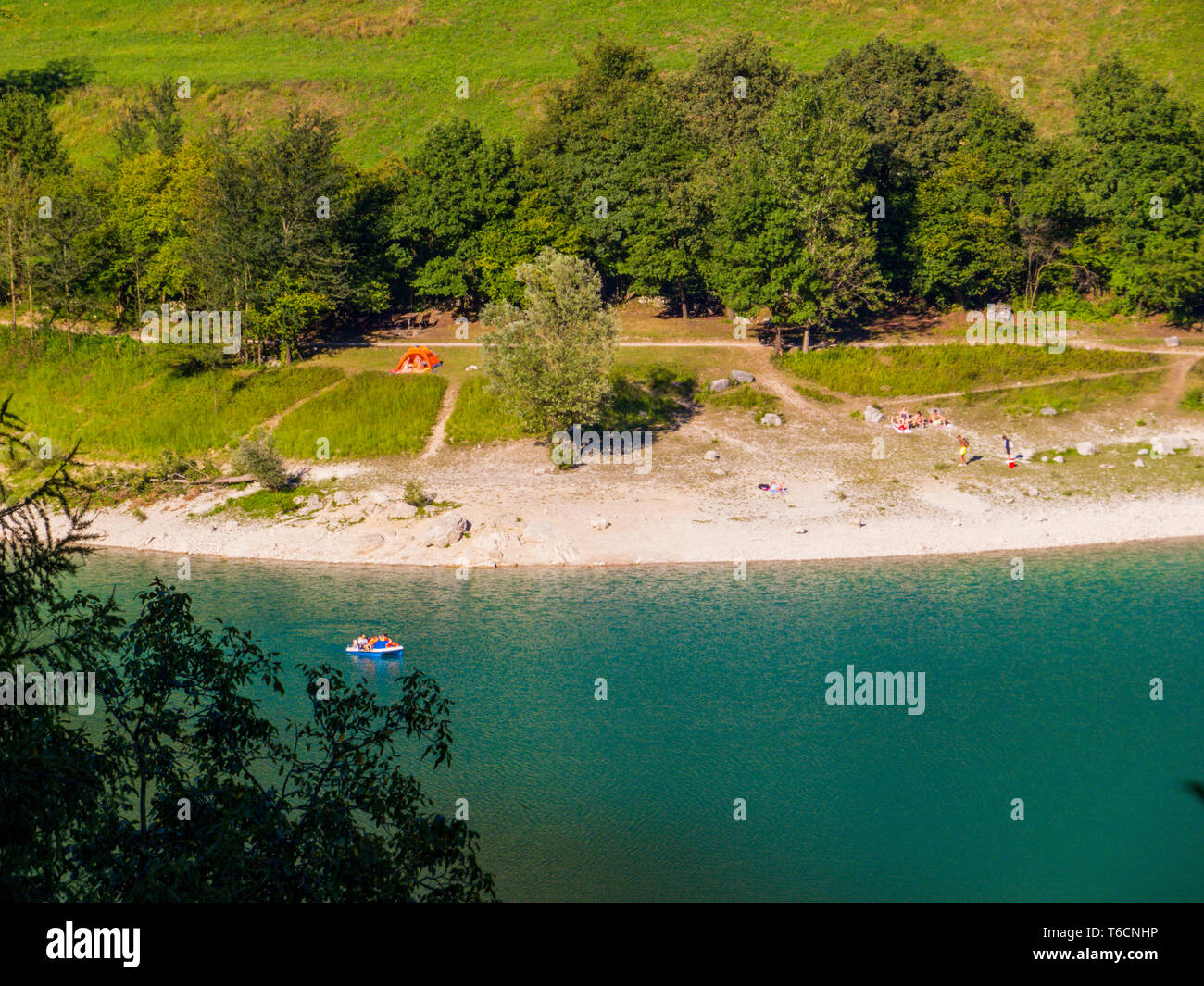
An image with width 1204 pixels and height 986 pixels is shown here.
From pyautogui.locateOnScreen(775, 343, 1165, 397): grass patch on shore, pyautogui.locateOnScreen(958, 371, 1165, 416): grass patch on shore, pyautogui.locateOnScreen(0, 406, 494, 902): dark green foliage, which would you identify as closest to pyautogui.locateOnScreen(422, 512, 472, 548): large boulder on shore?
pyautogui.locateOnScreen(775, 343, 1165, 397): grass patch on shore

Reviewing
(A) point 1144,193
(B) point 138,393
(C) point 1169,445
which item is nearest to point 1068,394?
(C) point 1169,445

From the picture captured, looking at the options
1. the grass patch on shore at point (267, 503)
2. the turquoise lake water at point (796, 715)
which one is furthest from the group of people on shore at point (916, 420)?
the grass patch on shore at point (267, 503)

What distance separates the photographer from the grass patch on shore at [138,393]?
77625 millimetres

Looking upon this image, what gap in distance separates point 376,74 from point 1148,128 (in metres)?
90.3

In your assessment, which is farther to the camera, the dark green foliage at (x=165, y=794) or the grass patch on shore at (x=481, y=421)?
the grass patch on shore at (x=481, y=421)

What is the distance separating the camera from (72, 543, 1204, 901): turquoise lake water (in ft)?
120

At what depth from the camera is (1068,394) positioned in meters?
76.8

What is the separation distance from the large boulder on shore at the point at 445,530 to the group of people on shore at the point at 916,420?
30028 millimetres

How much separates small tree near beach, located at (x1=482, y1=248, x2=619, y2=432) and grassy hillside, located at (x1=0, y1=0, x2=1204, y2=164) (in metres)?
56.8

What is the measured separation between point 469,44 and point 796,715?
12133 cm

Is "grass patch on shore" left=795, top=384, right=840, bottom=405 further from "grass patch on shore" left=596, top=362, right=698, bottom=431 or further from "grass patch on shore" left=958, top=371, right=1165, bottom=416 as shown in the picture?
"grass patch on shore" left=958, top=371, right=1165, bottom=416

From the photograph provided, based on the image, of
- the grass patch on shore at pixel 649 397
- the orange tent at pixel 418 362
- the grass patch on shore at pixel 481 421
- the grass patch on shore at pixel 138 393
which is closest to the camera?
the grass patch on shore at pixel 481 421

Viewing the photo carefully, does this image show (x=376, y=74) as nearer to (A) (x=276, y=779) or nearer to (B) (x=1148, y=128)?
(B) (x=1148, y=128)

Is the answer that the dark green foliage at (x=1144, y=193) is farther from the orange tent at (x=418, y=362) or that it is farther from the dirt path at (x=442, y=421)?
the orange tent at (x=418, y=362)
